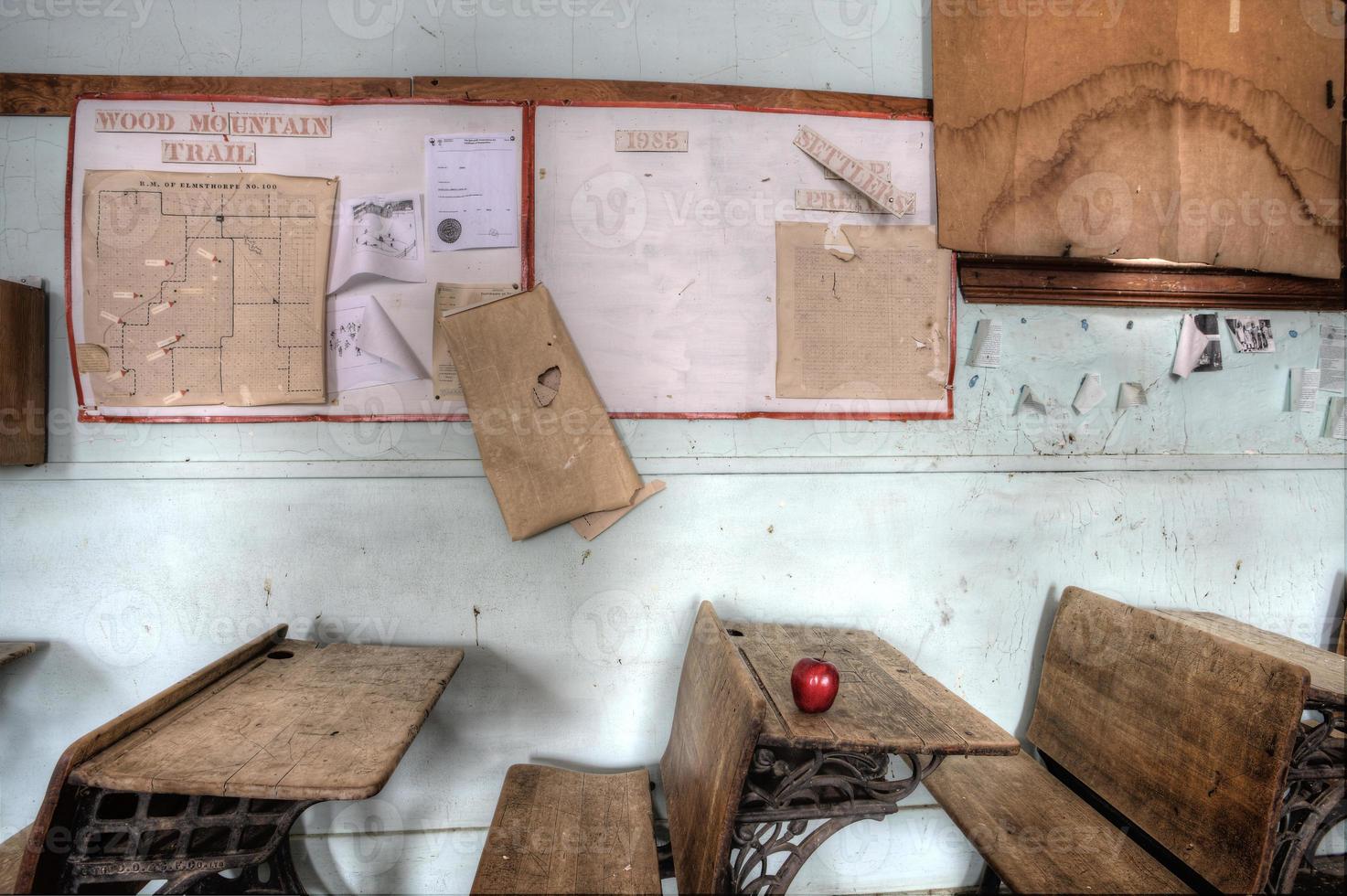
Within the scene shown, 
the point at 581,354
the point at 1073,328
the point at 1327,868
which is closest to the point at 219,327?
the point at 581,354

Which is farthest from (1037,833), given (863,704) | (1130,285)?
(1130,285)

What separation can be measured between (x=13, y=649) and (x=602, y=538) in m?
1.65

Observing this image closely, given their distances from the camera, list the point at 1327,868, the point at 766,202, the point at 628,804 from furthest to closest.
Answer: the point at 1327,868, the point at 766,202, the point at 628,804

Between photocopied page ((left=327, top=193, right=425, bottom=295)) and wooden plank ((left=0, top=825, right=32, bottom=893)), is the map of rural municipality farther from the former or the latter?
wooden plank ((left=0, top=825, right=32, bottom=893))

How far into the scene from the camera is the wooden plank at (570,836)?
1391mm

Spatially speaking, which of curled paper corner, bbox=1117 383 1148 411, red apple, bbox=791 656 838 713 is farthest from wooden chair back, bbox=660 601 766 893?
curled paper corner, bbox=1117 383 1148 411

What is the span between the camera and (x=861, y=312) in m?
2.00

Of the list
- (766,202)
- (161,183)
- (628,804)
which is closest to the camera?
(628,804)

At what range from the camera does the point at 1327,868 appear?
84.4 inches

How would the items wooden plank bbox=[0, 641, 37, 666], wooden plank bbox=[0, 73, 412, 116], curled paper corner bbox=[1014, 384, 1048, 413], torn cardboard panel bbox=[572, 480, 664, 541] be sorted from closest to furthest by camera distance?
wooden plank bbox=[0, 641, 37, 666]
wooden plank bbox=[0, 73, 412, 116]
torn cardboard panel bbox=[572, 480, 664, 541]
curled paper corner bbox=[1014, 384, 1048, 413]

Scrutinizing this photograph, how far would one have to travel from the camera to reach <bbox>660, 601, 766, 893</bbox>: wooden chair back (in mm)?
1259

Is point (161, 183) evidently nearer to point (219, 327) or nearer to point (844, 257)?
point (219, 327)

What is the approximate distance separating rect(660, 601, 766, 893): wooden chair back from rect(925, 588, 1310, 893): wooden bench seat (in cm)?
70

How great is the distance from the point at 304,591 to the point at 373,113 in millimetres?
1431
